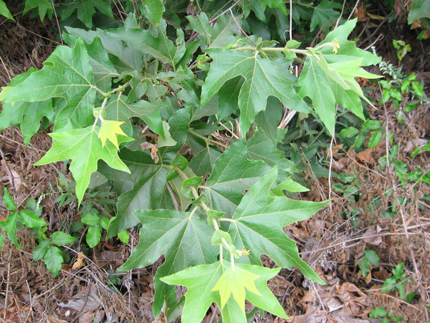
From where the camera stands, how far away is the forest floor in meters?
1.80

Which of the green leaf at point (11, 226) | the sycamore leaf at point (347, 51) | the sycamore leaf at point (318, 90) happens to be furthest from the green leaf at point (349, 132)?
the green leaf at point (11, 226)

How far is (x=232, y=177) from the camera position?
95 centimetres

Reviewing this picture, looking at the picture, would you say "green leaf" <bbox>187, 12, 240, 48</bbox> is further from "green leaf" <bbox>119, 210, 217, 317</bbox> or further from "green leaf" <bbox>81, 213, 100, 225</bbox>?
"green leaf" <bbox>81, 213, 100, 225</bbox>

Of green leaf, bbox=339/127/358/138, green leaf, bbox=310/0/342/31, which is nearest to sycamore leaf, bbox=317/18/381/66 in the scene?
green leaf, bbox=310/0/342/31

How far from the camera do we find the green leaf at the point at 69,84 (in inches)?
31.7

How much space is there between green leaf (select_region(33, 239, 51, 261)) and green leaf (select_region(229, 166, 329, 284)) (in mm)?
1479

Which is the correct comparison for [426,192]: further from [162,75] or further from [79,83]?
[79,83]

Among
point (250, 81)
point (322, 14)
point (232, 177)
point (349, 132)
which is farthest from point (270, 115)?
point (349, 132)

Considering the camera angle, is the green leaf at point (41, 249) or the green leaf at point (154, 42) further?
the green leaf at point (41, 249)

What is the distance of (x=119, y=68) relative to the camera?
1.05 metres

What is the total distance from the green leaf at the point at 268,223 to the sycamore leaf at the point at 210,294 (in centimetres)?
12

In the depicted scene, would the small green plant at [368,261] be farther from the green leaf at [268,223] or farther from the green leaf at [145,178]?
the green leaf at [145,178]

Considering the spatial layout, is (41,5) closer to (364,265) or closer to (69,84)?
(69,84)

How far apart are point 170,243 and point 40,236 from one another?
4.58 feet
